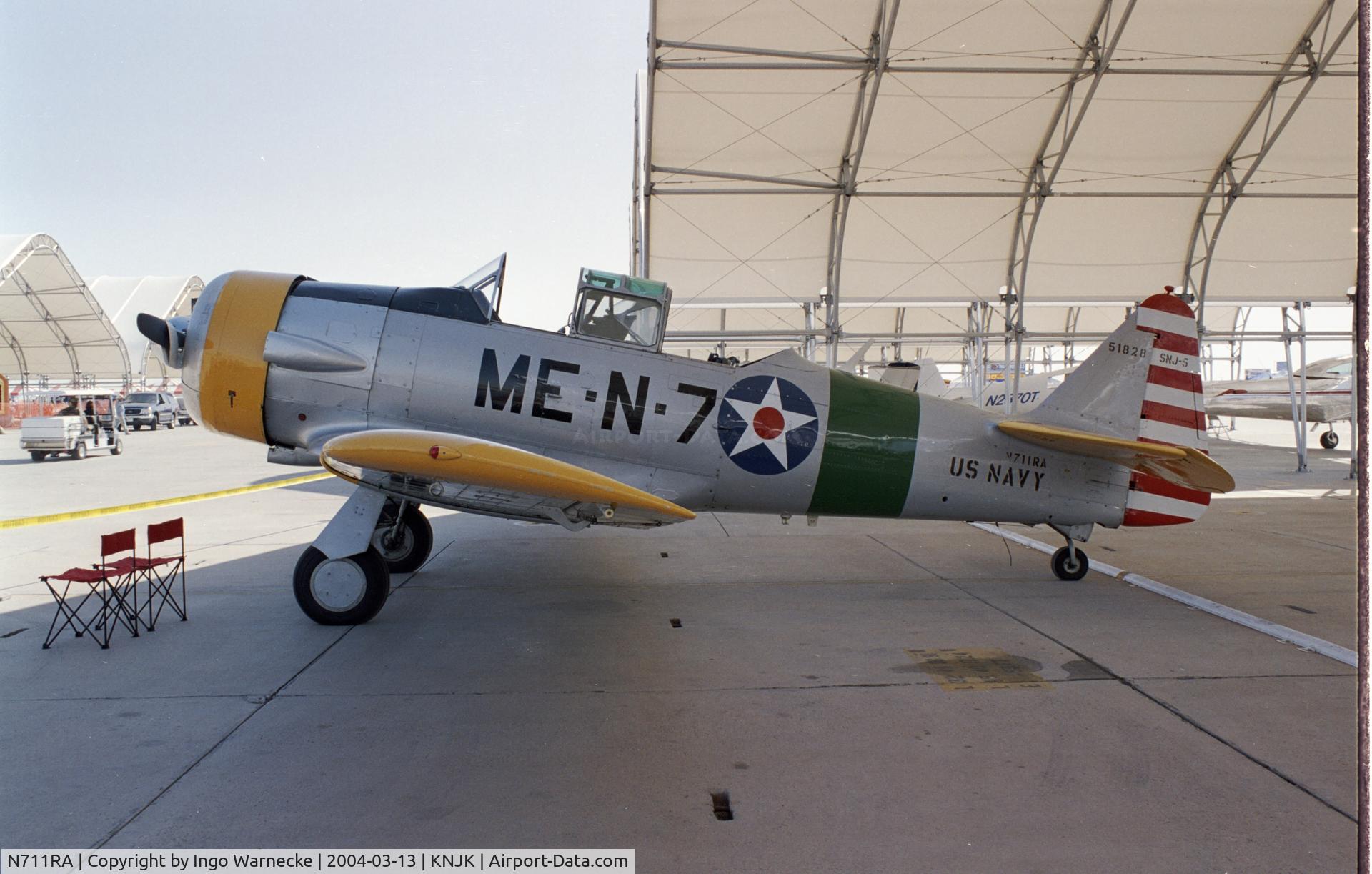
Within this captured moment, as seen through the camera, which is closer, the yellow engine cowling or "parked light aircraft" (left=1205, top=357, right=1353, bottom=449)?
the yellow engine cowling

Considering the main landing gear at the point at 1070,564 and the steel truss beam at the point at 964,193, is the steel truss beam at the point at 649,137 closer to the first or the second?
the steel truss beam at the point at 964,193

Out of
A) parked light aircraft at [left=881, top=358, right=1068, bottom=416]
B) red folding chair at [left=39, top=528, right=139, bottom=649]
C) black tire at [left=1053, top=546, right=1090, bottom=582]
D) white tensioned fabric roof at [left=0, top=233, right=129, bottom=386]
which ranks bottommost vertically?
red folding chair at [left=39, top=528, right=139, bottom=649]

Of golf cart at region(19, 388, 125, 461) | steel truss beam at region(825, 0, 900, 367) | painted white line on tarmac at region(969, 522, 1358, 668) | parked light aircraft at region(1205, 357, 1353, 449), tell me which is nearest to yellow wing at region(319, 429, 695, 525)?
painted white line on tarmac at region(969, 522, 1358, 668)

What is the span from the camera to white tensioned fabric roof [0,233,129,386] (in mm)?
37312

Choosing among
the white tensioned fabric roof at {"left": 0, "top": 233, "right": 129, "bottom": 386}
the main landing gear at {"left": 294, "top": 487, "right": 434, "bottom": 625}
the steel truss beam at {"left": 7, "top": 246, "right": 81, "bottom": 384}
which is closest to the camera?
the main landing gear at {"left": 294, "top": 487, "right": 434, "bottom": 625}

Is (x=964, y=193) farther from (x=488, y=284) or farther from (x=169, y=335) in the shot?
(x=169, y=335)

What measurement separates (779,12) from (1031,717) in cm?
1255

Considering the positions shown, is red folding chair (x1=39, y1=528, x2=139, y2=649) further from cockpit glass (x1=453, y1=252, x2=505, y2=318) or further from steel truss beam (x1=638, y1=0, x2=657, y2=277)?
steel truss beam (x1=638, y1=0, x2=657, y2=277)

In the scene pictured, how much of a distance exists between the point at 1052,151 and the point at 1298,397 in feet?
54.9

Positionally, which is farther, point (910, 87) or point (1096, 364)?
point (910, 87)

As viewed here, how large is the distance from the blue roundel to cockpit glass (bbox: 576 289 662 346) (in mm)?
788

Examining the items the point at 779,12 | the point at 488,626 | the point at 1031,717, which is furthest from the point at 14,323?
the point at 1031,717

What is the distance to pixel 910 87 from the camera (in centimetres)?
1425

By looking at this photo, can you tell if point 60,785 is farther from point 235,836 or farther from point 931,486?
point 931,486
